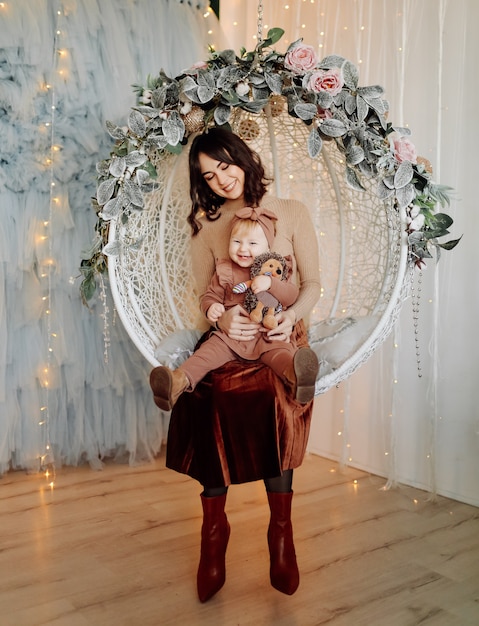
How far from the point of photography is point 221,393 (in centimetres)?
180

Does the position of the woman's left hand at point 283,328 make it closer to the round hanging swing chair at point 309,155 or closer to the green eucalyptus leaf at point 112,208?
the round hanging swing chair at point 309,155

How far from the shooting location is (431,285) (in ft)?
8.09

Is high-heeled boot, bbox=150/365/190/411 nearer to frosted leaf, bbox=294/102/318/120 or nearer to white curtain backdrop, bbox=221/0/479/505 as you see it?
frosted leaf, bbox=294/102/318/120

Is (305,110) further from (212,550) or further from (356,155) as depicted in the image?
(212,550)

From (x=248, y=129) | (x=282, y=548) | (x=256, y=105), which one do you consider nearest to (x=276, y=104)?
(x=248, y=129)

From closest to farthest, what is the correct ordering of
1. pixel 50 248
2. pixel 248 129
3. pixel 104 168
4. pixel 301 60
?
pixel 301 60, pixel 104 168, pixel 248 129, pixel 50 248

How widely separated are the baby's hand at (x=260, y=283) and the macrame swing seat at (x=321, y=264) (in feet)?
0.84

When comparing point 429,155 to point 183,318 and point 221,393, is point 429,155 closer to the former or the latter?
point 183,318

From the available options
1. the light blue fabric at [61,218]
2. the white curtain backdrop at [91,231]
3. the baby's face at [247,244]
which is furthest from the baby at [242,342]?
the light blue fabric at [61,218]

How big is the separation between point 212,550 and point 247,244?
853mm

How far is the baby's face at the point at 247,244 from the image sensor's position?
1.96 m

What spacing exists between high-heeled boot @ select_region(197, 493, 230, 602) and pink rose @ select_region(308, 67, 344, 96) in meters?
1.14

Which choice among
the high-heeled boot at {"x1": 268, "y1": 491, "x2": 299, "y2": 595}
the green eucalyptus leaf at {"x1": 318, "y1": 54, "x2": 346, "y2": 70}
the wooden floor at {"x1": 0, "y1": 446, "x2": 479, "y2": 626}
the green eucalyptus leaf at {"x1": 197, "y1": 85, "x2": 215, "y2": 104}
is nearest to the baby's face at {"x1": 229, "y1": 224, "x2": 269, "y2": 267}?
the green eucalyptus leaf at {"x1": 197, "y1": 85, "x2": 215, "y2": 104}

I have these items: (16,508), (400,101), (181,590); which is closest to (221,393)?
(181,590)
